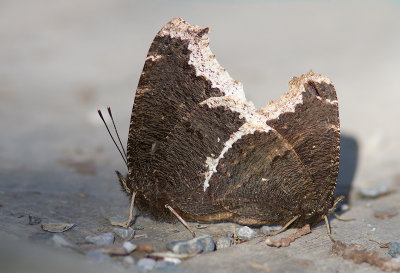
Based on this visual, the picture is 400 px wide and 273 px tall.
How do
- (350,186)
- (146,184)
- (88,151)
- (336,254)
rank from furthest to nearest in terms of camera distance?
(88,151)
(350,186)
(146,184)
(336,254)

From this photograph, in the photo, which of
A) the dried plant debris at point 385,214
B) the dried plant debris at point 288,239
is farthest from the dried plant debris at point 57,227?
the dried plant debris at point 385,214

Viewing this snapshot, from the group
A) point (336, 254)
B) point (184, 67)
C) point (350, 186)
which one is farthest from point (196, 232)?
point (350, 186)

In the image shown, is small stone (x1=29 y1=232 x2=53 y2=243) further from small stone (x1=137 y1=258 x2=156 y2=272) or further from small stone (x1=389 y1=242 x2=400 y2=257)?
small stone (x1=389 y1=242 x2=400 y2=257)

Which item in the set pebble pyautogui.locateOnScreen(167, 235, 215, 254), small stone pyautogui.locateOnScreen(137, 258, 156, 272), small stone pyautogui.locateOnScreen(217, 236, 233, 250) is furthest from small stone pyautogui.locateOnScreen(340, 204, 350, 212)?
small stone pyautogui.locateOnScreen(137, 258, 156, 272)

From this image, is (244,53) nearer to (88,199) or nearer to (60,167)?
(60,167)

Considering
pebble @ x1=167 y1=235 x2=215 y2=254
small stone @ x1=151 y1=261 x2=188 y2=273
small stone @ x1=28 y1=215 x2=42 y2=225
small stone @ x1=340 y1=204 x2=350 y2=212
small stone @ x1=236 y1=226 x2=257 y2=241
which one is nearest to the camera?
small stone @ x1=151 y1=261 x2=188 y2=273

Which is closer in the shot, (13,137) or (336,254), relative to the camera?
(336,254)
